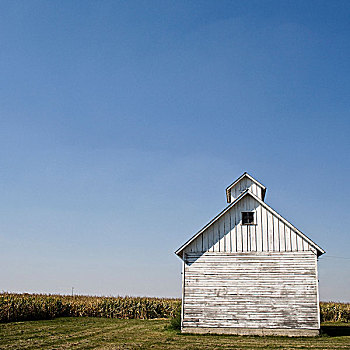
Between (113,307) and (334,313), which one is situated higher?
(113,307)

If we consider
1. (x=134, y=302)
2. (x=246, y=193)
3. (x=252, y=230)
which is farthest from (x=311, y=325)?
(x=134, y=302)

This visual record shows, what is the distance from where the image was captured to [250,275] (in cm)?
2338

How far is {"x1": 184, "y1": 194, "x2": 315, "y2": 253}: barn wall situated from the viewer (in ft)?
77.2

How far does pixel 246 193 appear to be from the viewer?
2409 cm

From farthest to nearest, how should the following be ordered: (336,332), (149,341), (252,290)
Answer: (336,332) < (252,290) < (149,341)

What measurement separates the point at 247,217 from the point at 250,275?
10.3 ft

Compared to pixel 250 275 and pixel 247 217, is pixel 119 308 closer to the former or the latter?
pixel 250 275

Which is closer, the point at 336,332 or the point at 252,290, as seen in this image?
the point at 252,290

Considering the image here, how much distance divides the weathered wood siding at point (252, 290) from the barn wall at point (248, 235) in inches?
6.9

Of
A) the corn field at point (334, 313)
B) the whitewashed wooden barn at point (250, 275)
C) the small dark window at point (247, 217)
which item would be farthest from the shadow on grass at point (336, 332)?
the corn field at point (334, 313)

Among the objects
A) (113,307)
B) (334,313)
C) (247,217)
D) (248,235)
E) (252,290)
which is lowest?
(334,313)

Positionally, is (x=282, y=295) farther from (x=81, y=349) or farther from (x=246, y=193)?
(x=81, y=349)

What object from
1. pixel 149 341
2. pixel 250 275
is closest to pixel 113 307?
pixel 149 341

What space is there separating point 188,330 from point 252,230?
20.8ft
